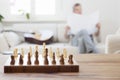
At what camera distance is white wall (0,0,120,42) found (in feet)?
16.9

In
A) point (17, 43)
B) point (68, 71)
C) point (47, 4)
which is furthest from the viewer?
point (47, 4)

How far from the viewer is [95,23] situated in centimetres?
455

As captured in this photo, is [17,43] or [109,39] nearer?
Result: [109,39]

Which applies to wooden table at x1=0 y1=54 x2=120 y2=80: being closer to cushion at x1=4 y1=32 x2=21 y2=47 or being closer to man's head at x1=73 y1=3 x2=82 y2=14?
cushion at x1=4 y1=32 x2=21 y2=47

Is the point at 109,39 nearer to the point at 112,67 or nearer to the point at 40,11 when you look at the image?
the point at 40,11

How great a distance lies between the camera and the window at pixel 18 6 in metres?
5.24

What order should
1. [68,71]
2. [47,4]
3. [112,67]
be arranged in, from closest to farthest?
[68,71]
[112,67]
[47,4]

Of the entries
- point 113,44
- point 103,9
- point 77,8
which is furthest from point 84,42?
point 103,9

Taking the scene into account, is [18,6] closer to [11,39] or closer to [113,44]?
[11,39]

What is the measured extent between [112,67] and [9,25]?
397cm

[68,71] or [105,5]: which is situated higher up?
[105,5]

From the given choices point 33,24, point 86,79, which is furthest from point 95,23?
point 86,79

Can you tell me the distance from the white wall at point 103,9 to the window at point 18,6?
0.11 metres

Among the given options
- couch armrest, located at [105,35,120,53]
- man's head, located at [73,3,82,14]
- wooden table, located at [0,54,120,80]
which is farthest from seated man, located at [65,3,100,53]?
wooden table, located at [0,54,120,80]
